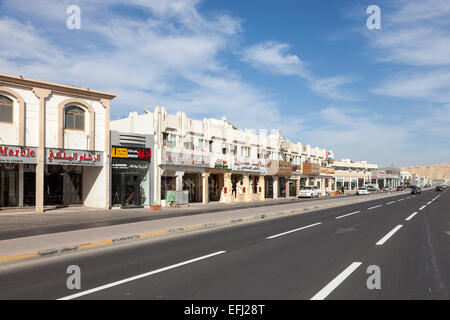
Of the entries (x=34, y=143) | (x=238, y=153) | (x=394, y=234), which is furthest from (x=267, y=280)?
(x=238, y=153)

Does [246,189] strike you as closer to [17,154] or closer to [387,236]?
[17,154]

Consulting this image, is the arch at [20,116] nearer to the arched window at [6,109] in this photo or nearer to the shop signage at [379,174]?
the arched window at [6,109]

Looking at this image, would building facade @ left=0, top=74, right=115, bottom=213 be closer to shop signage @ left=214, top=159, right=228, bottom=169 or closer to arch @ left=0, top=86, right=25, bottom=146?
arch @ left=0, top=86, right=25, bottom=146

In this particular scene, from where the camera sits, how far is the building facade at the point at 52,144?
2319 centimetres

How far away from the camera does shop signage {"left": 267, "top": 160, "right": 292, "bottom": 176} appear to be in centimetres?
4847

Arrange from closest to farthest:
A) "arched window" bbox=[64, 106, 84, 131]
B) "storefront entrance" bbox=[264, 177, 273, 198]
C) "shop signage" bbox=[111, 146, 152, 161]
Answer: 1. "arched window" bbox=[64, 106, 84, 131]
2. "shop signage" bbox=[111, 146, 152, 161]
3. "storefront entrance" bbox=[264, 177, 273, 198]

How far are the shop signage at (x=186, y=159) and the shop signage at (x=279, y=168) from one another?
45.9 ft

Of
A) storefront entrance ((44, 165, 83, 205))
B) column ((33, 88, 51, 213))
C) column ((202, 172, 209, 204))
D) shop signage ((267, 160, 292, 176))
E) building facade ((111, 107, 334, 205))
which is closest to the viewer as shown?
column ((33, 88, 51, 213))

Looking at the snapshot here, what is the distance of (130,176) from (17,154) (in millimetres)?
8765

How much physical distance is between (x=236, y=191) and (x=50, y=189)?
22047 millimetres

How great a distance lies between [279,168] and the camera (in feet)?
164

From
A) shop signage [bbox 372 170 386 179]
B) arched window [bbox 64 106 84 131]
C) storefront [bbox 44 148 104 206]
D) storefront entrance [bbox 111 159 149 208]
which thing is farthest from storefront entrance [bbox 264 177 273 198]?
shop signage [bbox 372 170 386 179]

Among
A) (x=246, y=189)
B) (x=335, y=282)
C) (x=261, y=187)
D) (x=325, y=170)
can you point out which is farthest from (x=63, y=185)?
(x=325, y=170)
